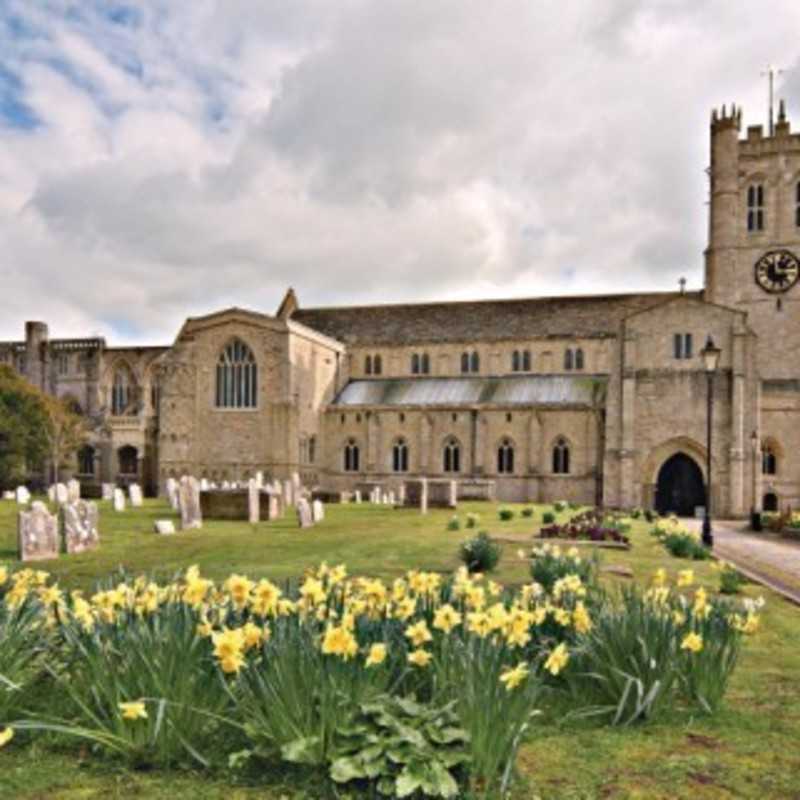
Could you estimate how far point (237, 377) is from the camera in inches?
2062

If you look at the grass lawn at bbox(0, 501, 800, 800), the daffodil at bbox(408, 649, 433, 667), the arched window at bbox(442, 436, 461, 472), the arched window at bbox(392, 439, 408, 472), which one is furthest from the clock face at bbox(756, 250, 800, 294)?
the daffodil at bbox(408, 649, 433, 667)

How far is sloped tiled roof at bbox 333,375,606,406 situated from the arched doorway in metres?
5.85

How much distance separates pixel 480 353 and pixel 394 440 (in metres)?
8.15

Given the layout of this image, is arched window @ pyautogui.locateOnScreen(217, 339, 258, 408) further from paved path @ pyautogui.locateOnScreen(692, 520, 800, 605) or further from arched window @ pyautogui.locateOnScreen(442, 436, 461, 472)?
paved path @ pyautogui.locateOnScreen(692, 520, 800, 605)

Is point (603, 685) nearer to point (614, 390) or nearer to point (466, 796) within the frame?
point (466, 796)

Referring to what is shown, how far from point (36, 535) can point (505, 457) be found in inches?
1385

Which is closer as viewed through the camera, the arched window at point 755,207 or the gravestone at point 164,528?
the gravestone at point 164,528

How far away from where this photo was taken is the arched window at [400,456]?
168 feet

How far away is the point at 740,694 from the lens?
300 inches

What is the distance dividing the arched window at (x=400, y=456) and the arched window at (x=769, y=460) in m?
19.9

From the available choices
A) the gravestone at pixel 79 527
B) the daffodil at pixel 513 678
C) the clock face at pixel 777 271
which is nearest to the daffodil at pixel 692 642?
the daffodil at pixel 513 678

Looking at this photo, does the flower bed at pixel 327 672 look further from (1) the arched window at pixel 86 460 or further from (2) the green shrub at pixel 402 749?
(1) the arched window at pixel 86 460

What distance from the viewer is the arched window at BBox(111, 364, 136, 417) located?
6450 cm

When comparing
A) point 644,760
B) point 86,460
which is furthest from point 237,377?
point 644,760
